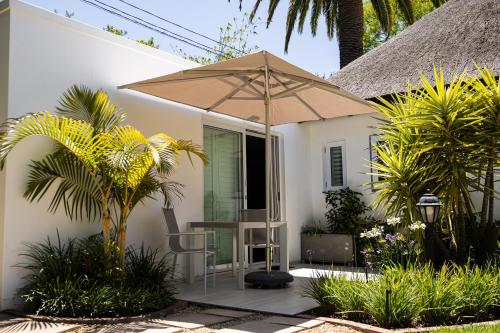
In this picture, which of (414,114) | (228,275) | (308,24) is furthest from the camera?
(308,24)

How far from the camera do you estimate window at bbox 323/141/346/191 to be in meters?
10.5

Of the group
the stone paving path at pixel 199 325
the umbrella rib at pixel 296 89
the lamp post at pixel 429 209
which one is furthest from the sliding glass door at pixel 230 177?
the lamp post at pixel 429 209

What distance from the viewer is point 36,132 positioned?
5.26 m

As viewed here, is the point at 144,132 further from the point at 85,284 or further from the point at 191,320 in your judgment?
the point at 191,320

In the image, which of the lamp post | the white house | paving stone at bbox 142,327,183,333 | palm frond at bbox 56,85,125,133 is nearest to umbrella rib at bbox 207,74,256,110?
the white house

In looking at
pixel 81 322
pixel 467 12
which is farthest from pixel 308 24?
pixel 81 322

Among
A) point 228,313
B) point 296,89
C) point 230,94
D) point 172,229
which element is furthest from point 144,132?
point 228,313

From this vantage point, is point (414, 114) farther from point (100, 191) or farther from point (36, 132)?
point (36, 132)

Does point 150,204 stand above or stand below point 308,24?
below

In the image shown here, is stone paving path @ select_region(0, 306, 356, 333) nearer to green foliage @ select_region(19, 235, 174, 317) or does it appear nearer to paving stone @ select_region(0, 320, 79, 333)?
paving stone @ select_region(0, 320, 79, 333)

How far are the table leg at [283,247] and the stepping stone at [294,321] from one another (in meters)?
2.41

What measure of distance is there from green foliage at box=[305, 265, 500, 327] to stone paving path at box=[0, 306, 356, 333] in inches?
13.6

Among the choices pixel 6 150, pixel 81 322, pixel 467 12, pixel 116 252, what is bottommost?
pixel 81 322

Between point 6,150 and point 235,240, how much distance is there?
11.8 feet
